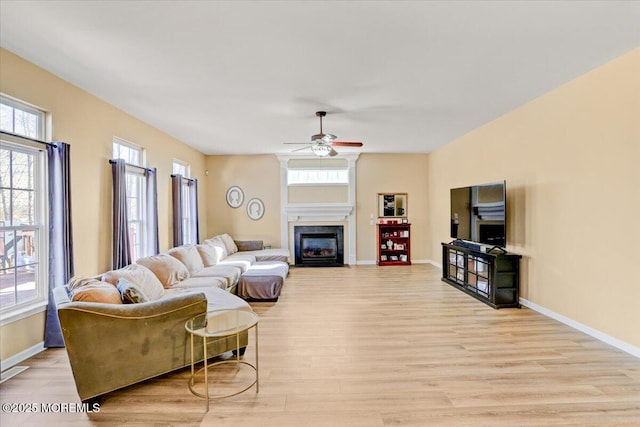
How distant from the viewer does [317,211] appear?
26.5 ft

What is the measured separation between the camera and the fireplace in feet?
26.7

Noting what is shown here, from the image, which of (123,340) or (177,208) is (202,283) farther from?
(177,208)

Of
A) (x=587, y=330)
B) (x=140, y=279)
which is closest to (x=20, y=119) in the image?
(x=140, y=279)

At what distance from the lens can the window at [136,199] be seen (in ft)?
15.7

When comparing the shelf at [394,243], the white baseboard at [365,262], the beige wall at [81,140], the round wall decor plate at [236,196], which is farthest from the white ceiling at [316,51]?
the white baseboard at [365,262]

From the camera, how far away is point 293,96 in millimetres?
4039

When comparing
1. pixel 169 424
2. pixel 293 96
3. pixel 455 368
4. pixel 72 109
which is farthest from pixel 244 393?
pixel 72 109

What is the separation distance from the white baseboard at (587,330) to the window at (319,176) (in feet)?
16.0

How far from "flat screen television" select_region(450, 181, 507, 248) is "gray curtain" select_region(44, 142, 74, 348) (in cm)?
537

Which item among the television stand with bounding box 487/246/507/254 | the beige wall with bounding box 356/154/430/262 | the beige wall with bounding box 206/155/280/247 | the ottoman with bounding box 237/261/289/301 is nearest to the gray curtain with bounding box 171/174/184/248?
the ottoman with bounding box 237/261/289/301

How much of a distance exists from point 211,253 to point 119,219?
84.3 inches

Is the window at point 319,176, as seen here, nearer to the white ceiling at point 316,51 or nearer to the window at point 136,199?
the white ceiling at point 316,51

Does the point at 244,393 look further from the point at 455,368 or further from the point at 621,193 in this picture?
the point at 621,193

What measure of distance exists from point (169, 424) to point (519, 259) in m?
4.63
